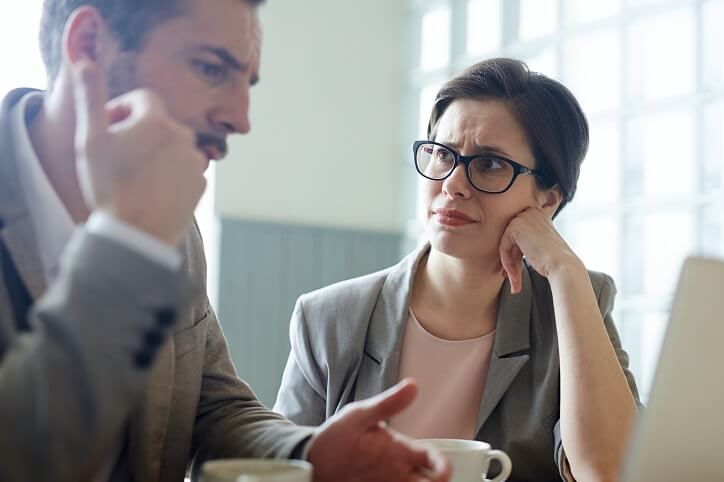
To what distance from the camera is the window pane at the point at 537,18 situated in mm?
4398

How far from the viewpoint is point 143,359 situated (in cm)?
70

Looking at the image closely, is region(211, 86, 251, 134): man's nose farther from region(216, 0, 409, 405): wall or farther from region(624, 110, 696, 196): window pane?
region(216, 0, 409, 405): wall

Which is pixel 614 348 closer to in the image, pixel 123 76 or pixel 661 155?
pixel 123 76

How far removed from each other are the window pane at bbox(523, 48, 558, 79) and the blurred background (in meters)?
0.01

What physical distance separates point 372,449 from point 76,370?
16.3 inches

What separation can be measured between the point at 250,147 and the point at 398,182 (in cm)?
106

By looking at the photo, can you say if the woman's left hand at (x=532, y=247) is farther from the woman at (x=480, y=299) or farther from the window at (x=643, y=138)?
the window at (x=643, y=138)

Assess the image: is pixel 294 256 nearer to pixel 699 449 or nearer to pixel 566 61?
pixel 566 61

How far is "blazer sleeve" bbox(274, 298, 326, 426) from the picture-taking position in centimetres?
174

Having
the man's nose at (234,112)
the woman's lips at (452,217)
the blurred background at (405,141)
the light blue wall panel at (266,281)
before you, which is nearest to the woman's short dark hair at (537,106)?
the woman's lips at (452,217)

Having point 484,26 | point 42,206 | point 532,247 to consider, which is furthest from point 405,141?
point 42,206

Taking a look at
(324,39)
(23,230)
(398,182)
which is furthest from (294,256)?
(23,230)

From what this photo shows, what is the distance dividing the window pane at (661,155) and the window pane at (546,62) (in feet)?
2.05

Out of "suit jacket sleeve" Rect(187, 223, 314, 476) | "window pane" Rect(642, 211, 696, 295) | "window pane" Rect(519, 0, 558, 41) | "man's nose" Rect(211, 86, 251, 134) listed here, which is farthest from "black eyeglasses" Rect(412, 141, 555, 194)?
"window pane" Rect(519, 0, 558, 41)
